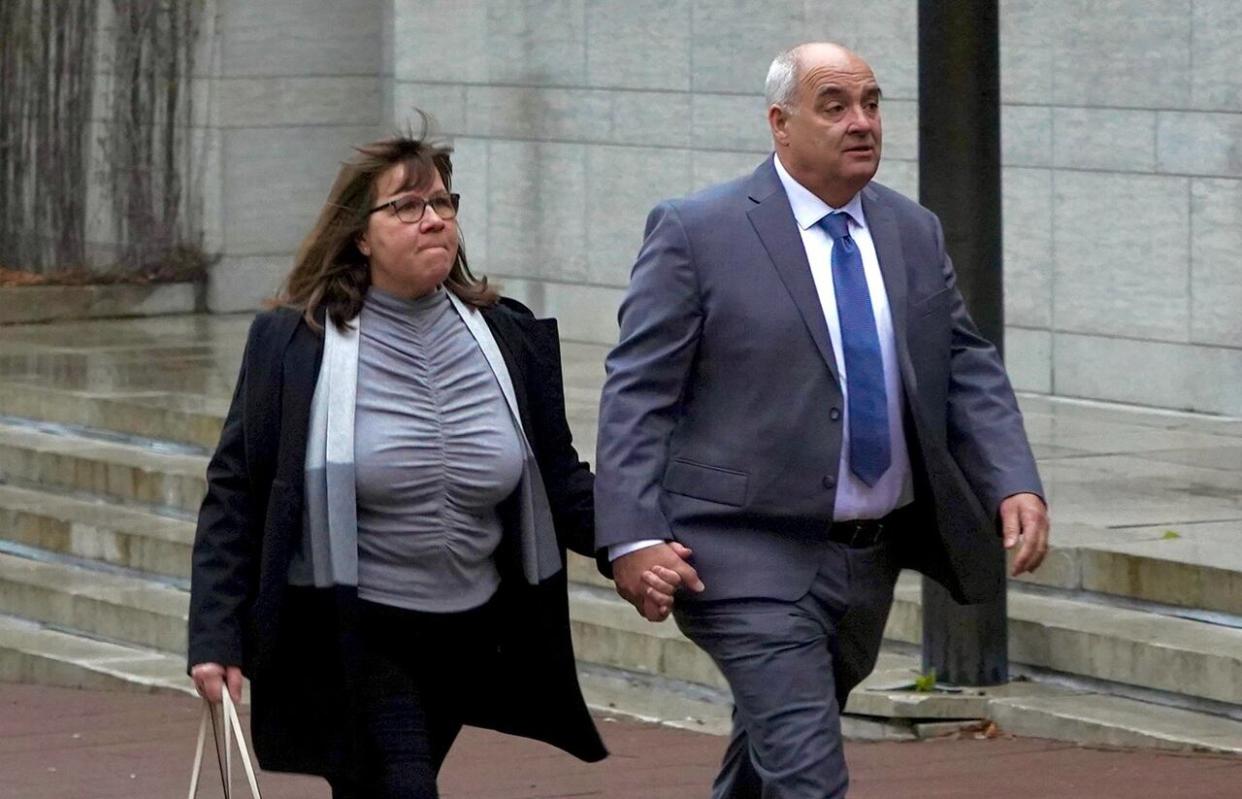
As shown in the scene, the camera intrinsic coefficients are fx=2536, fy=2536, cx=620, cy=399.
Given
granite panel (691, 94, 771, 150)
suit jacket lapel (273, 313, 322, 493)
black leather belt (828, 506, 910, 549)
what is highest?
granite panel (691, 94, 771, 150)

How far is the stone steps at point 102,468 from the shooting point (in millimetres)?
10344

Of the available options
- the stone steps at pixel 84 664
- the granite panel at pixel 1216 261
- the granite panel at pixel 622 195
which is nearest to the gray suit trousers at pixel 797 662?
the stone steps at pixel 84 664

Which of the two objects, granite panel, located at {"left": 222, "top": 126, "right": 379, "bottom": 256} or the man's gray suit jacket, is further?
granite panel, located at {"left": 222, "top": 126, "right": 379, "bottom": 256}

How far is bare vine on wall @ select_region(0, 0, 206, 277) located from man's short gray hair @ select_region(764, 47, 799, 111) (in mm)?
11735

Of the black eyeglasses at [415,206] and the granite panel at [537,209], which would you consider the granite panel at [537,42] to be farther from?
the black eyeglasses at [415,206]

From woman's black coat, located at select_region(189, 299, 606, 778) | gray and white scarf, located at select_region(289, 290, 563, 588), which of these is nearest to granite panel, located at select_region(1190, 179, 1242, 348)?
woman's black coat, located at select_region(189, 299, 606, 778)

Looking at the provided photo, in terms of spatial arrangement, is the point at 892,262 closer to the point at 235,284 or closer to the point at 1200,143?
the point at 1200,143

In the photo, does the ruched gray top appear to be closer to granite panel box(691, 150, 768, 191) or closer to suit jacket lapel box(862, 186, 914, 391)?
suit jacket lapel box(862, 186, 914, 391)

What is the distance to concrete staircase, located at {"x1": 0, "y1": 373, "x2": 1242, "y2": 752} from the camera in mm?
6785

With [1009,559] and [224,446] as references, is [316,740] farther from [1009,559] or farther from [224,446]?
[1009,559]

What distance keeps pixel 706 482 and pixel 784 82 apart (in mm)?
748

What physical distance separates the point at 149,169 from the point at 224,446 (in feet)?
39.6

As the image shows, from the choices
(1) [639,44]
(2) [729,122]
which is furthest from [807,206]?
(1) [639,44]

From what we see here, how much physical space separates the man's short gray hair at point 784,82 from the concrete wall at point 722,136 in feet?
19.6
